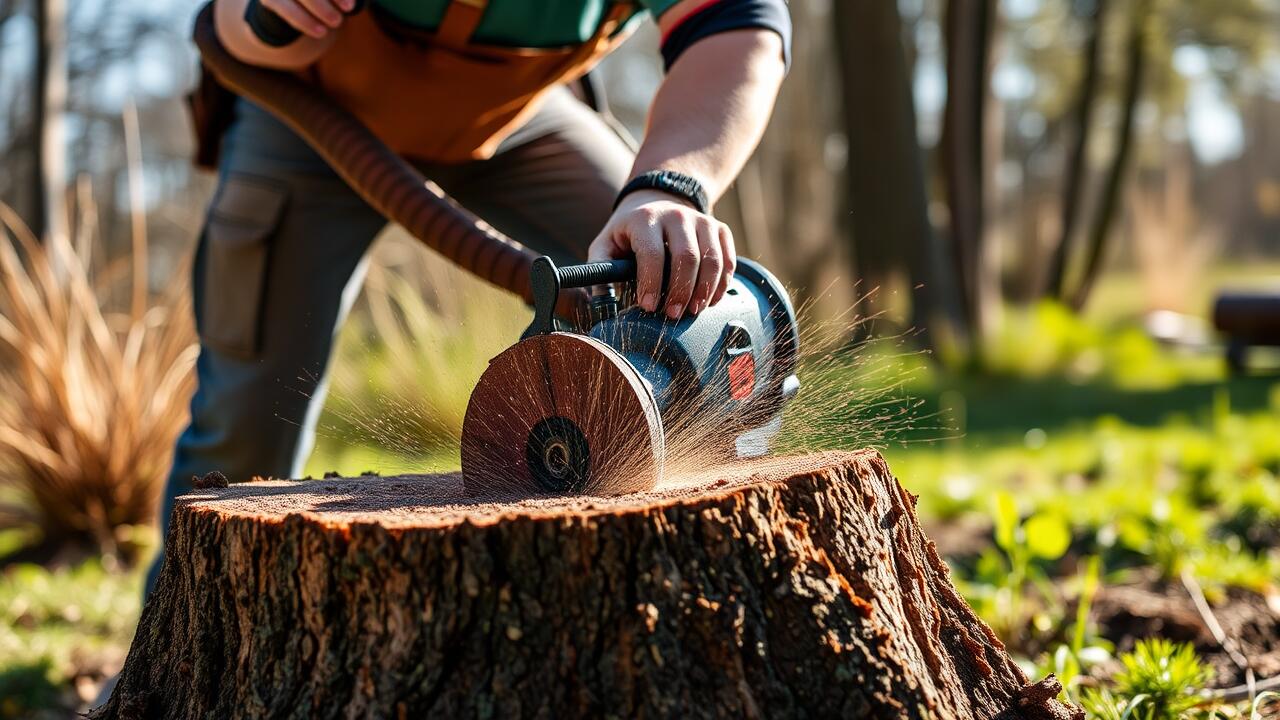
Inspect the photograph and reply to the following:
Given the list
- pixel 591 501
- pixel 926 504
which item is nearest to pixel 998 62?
pixel 926 504

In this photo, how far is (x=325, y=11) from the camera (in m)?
1.95

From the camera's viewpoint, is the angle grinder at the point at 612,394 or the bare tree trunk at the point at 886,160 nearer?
the angle grinder at the point at 612,394

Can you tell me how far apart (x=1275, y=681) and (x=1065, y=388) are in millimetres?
5688

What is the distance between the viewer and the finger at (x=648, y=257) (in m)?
1.56

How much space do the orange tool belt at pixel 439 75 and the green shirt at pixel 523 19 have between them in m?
0.02

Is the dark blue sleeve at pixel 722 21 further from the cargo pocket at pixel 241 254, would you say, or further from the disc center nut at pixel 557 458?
the cargo pocket at pixel 241 254

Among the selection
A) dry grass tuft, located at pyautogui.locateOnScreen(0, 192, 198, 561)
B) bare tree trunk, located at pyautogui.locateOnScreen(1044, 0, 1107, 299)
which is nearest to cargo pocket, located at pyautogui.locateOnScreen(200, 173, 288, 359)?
dry grass tuft, located at pyautogui.locateOnScreen(0, 192, 198, 561)

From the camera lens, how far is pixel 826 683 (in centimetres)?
135

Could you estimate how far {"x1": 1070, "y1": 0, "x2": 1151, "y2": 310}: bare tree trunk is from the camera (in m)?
10.8

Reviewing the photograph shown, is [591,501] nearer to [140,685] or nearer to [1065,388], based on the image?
[140,685]

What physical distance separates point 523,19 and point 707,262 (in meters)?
0.81

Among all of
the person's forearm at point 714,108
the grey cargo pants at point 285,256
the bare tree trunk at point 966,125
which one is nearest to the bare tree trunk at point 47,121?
the grey cargo pants at point 285,256

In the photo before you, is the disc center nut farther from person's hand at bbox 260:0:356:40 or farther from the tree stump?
person's hand at bbox 260:0:356:40

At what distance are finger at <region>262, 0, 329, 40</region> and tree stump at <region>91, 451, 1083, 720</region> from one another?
2.94ft
